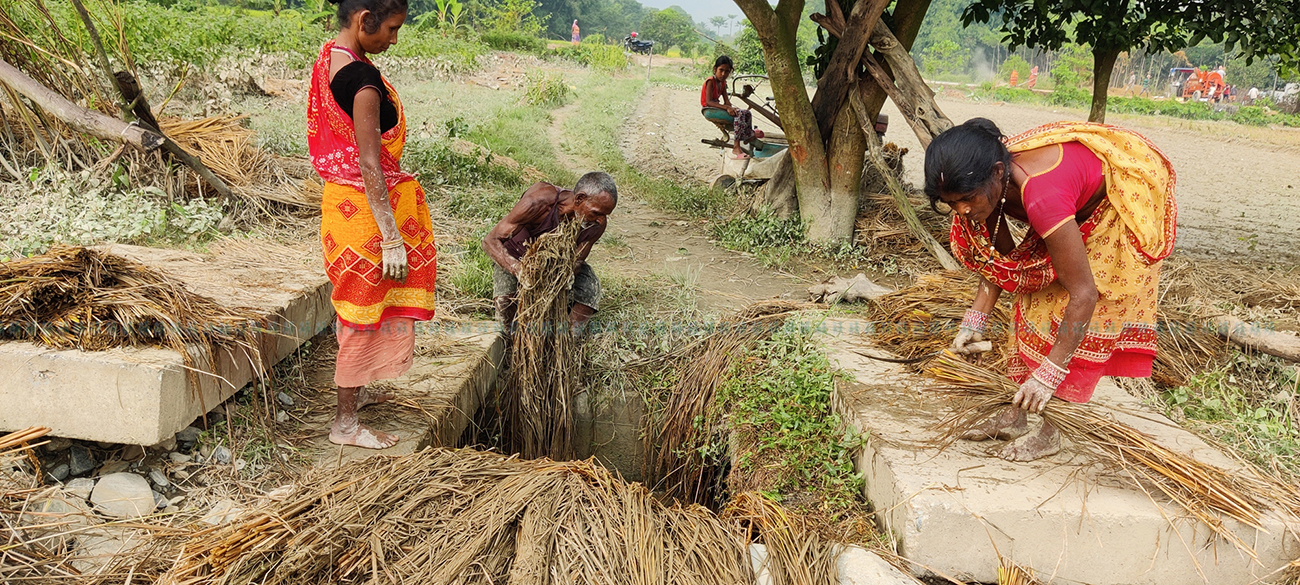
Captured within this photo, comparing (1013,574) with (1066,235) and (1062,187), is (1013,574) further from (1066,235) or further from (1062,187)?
(1062,187)

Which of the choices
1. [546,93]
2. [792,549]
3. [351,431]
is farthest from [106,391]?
[546,93]

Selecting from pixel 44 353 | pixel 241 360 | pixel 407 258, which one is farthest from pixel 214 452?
pixel 407 258

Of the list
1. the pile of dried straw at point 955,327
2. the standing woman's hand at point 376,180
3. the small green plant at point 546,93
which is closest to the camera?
the standing woman's hand at point 376,180

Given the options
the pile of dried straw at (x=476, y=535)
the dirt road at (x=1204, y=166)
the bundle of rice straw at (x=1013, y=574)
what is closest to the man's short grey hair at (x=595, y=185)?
the pile of dried straw at (x=476, y=535)

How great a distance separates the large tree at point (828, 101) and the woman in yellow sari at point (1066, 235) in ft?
10.4

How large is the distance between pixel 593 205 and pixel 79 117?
3111 millimetres

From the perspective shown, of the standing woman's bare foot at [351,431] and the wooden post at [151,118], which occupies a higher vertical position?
the wooden post at [151,118]

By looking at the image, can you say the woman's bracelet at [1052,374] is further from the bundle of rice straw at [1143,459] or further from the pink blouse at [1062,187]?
the pink blouse at [1062,187]

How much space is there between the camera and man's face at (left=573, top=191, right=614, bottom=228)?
357cm

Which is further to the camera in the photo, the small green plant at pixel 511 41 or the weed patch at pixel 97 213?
the small green plant at pixel 511 41

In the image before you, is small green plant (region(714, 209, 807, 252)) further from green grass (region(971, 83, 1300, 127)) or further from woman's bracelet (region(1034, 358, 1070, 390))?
green grass (region(971, 83, 1300, 127))

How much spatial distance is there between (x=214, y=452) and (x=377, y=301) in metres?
0.78

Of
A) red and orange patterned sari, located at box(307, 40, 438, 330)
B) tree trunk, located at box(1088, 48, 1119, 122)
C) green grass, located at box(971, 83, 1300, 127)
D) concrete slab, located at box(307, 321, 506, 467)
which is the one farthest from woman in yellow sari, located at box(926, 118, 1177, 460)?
green grass, located at box(971, 83, 1300, 127)

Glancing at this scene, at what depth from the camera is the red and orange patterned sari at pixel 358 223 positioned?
2466 millimetres
